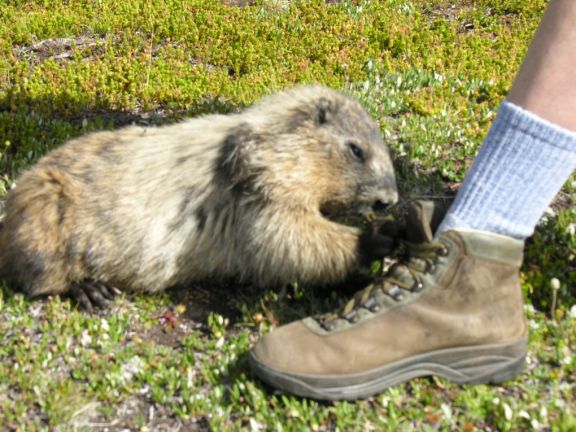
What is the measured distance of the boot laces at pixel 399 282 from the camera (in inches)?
178

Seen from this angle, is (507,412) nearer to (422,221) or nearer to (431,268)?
(431,268)

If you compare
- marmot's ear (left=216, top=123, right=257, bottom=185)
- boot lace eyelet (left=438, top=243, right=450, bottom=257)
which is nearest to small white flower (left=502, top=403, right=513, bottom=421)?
boot lace eyelet (left=438, top=243, right=450, bottom=257)

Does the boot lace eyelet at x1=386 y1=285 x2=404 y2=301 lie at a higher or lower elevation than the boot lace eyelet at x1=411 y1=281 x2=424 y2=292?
lower

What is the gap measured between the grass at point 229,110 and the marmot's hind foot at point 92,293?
0.28ft

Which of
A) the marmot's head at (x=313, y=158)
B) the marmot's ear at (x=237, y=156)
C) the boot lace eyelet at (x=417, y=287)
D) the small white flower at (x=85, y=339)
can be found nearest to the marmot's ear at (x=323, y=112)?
the marmot's head at (x=313, y=158)

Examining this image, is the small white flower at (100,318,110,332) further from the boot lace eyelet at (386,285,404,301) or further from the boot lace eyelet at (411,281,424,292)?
the boot lace eyelet at (411,281,424,292)

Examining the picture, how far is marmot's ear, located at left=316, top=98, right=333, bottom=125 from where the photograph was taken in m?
5.43

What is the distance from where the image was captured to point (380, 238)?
5.06m

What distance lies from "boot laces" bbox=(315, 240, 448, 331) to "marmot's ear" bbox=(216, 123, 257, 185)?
3.98 ft

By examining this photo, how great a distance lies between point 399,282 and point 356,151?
1192mm

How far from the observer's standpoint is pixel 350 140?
5355 millimetres

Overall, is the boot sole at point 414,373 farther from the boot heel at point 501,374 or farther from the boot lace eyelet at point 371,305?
the boot lace eyelet at point 371,305

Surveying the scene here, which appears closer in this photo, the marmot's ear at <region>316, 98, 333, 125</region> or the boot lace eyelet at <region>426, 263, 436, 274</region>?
the boot lace eyelet at <region>426, 263, 436, 274</region>

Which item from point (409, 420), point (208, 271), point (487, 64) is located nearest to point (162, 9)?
point (487, 64)
